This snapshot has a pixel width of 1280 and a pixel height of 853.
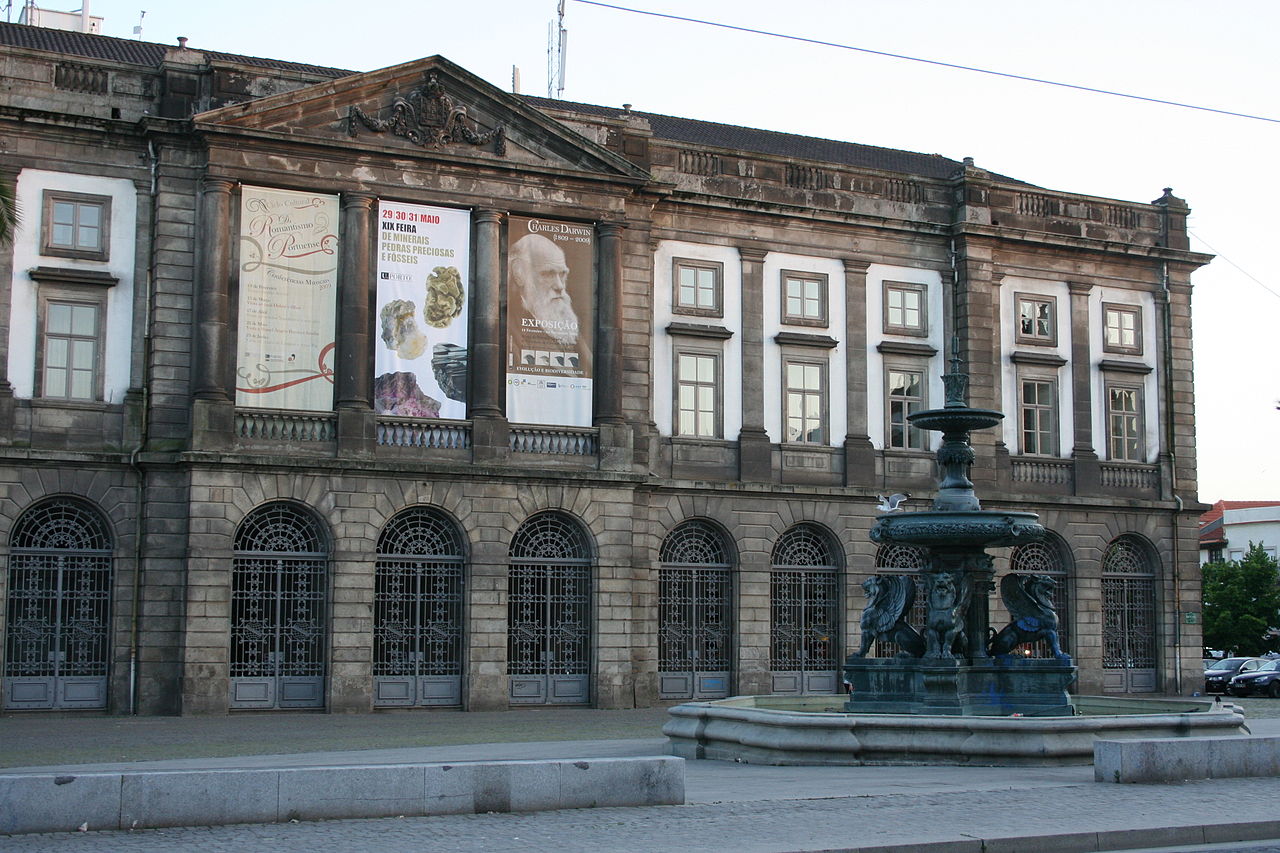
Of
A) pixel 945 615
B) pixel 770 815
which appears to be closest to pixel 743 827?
pixel 770 815

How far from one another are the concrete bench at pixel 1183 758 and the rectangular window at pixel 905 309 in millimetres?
22526

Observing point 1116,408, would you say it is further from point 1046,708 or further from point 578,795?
point 578,795

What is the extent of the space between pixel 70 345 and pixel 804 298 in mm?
16117

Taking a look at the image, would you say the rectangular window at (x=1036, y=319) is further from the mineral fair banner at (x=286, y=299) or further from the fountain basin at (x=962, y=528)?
the fountain basin at (x=962, y=528)

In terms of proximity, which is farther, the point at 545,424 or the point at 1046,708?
the point at 545,424

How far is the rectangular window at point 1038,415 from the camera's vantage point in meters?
40.1

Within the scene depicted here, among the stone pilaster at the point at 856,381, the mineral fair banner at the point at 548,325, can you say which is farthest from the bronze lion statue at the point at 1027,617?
the stone pilaster at the point at 856,381

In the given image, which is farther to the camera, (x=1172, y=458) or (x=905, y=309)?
(x=1172, y=458)

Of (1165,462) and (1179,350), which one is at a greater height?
(1179,350)

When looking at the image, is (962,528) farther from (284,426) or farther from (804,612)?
(804,612)

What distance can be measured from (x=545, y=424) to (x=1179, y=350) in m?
17.6

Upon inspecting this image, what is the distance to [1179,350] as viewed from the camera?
41.9 m

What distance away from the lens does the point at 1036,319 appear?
40562mm

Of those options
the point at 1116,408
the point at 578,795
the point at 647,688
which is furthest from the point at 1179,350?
the point at 578,795
